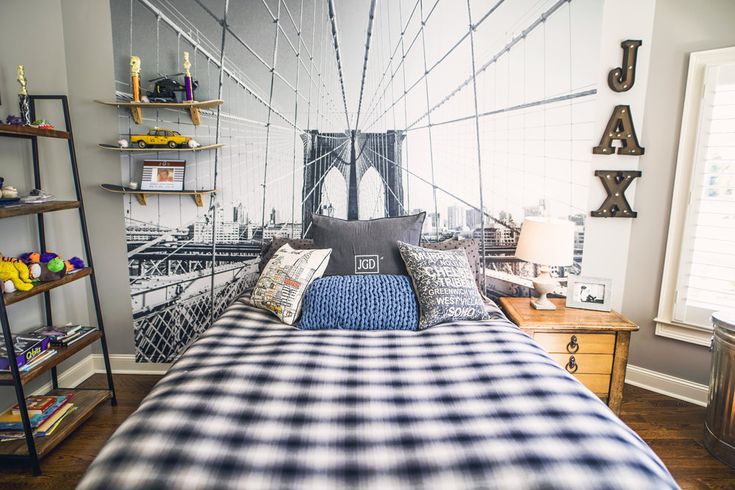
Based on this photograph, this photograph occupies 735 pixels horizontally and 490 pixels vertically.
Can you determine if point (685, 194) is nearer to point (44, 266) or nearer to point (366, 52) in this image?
point (366, 52)

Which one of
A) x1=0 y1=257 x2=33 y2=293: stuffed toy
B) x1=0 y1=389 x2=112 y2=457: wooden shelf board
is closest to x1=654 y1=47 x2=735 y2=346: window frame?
x1=0 y1=389 x2=112 y2=457: wooden shelf board

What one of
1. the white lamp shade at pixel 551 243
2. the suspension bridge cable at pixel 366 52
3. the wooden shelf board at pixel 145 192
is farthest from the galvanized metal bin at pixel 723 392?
the wooden shelf board at pixel 145 192

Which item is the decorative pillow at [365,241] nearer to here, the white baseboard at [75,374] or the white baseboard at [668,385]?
the white baseboard at [668,385]

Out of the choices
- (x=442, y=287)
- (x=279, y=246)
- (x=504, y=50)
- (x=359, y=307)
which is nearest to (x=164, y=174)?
(x=279, y=246)

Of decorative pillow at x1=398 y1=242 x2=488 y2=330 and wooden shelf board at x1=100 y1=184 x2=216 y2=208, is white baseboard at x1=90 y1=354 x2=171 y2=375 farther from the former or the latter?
decorative pillow at x1=398 y1=242 x2=488 y2=330

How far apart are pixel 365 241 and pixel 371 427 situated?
115cm

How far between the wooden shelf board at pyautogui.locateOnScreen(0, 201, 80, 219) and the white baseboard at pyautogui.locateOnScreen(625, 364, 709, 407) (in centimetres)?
329

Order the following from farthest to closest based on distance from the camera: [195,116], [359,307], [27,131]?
1. [195,116]
2. [27,131]
3. [359,307]

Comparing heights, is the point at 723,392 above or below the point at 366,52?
below

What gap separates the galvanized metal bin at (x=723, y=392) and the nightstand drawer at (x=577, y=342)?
41cm

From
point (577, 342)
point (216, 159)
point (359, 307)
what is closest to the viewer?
point (359, 307)

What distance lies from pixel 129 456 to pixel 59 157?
2.12m

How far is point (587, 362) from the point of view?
78.7 inches

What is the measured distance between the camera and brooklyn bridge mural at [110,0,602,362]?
7.36ft
